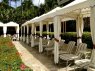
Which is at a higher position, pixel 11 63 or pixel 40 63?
pixel 11 63

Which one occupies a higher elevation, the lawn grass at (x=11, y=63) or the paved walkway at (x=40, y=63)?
the lawn grass at (x=11, y=63)

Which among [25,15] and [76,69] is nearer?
[76,69]

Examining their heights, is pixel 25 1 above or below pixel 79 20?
above

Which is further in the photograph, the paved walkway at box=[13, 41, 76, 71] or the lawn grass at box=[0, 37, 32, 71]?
the paved walkway at box=[13, 41, 76, 71]

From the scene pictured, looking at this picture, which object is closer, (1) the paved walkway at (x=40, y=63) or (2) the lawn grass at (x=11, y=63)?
(2) the lawn grass at (x=11, y=63)

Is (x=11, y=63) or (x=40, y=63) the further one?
(x=40, y=63)

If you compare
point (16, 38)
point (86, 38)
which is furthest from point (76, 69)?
point (16, 38)

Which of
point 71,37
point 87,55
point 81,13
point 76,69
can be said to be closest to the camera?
point 76,69

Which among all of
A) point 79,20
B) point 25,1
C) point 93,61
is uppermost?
point 25,1

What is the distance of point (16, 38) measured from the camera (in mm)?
29062

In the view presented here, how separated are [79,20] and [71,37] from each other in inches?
192

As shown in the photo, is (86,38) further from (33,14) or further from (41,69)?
(33,14)

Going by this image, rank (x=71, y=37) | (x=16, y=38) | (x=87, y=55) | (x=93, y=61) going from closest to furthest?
(x=93, y=61)
(x=87, y=55)
(x=71, y=37)
(x=16, y=38)

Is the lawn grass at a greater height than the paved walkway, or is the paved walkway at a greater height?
the lawn grass
